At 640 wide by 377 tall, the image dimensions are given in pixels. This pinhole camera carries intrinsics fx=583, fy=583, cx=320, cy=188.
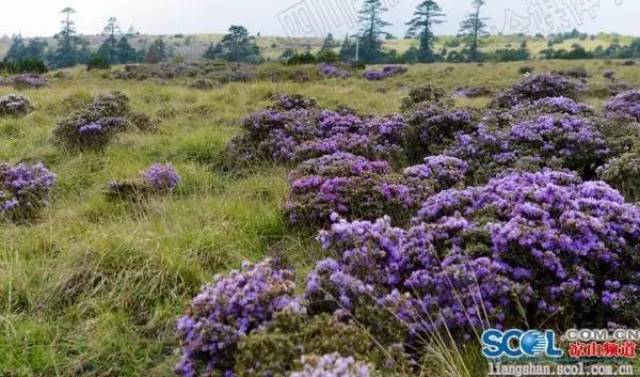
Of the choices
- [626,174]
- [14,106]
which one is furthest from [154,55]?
[626,174]

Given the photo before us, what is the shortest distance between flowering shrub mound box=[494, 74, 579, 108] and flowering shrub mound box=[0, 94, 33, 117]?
373 inches

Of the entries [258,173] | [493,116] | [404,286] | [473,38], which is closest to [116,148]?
[258,173]

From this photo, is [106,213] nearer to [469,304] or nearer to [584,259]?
[469,304]

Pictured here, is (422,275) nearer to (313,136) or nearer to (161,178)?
(161,178)

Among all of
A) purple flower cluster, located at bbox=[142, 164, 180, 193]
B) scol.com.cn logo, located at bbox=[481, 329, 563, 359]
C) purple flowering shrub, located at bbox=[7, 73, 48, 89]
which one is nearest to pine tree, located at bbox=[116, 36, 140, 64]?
purple flowering shrub, located at bbox=[7, 73, 48, 89]

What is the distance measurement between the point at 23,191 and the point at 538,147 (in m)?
5.40

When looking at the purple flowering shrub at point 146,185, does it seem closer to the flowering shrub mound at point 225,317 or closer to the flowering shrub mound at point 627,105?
the flowering shrub mound at point 225,317

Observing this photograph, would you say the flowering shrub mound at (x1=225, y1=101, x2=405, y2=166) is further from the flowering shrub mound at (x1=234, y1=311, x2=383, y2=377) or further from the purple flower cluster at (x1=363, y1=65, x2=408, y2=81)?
the purple flower cluster at (x1=363, y1=65, x2=408, y2=81)

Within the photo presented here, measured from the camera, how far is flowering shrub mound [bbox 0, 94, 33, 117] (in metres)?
12.0

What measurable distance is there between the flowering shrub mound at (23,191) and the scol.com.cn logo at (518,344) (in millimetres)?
4661

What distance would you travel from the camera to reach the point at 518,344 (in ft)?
9.58

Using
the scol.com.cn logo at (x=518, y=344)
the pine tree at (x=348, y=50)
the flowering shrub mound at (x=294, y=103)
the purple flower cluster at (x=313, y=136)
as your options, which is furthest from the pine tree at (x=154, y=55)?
the scol.com.cn logo at (x=518, y=344)

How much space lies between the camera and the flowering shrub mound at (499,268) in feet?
10.2

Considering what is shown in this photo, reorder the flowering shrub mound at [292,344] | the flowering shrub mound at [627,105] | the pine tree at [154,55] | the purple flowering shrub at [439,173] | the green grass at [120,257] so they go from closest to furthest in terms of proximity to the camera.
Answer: the flowering shrub mound at [292,344], the green grass at [120,257], the purple flowering shrub at [439,173], the flowering shrub mound at [627,105], the pine tree at [154,55]
